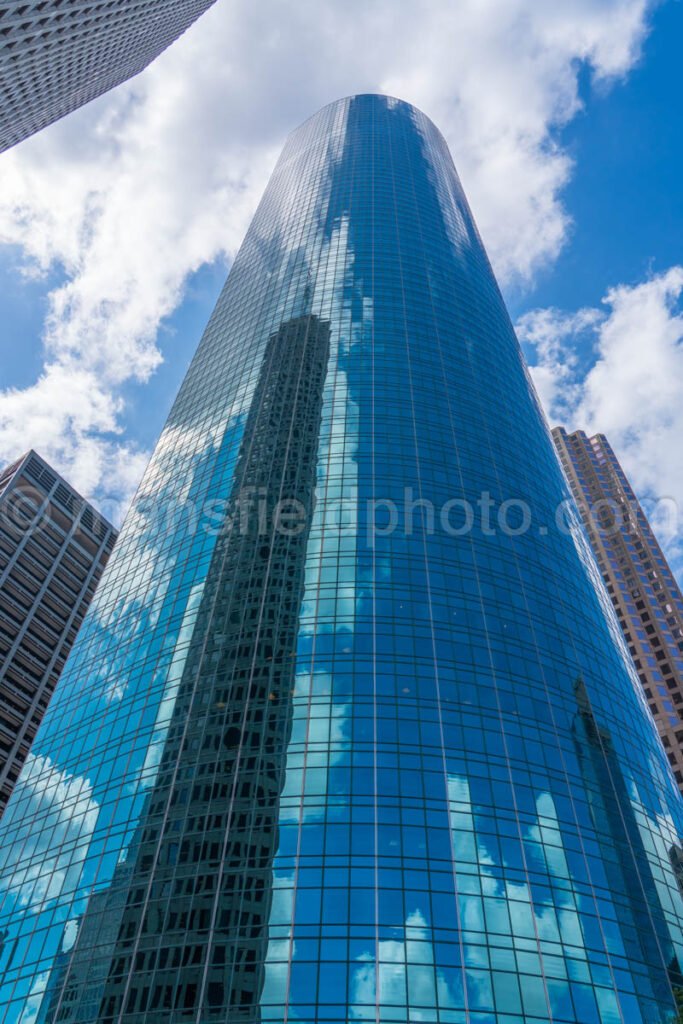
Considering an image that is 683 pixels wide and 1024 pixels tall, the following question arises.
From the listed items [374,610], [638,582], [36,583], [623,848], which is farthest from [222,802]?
[638,582]

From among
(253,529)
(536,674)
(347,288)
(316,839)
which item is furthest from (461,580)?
(347,288)

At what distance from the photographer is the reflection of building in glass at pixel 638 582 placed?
148 meters

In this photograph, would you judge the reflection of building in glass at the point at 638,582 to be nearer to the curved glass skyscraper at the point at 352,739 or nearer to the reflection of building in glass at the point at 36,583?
the curved glass skyscraper at the point at 352,739

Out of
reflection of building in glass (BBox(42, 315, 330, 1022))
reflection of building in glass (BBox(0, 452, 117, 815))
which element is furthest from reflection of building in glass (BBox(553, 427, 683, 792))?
reflection of building in glass (BBox(0, 452, 117, 815))

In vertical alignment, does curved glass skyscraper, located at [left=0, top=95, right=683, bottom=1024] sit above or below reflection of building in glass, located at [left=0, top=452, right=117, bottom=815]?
below

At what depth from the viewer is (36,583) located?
5389 inches

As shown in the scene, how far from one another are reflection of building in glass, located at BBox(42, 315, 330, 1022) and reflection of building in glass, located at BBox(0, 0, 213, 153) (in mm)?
55351

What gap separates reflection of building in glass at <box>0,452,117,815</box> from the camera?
119 m

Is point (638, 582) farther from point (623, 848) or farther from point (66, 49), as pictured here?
point (66, 49)

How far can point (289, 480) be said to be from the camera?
339 ft

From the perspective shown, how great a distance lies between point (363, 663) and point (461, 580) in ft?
57.6

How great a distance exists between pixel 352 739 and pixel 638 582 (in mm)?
113607

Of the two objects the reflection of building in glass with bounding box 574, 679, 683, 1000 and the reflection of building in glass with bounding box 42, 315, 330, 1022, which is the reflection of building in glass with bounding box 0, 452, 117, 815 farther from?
the reflection of building in glass with bounding box 574, 679, 683, 1000

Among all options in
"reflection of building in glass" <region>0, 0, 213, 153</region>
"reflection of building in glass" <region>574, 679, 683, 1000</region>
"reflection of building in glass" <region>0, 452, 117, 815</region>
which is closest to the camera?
"reflection of building in glass" <region>574, 679, 683, 1000</region>
